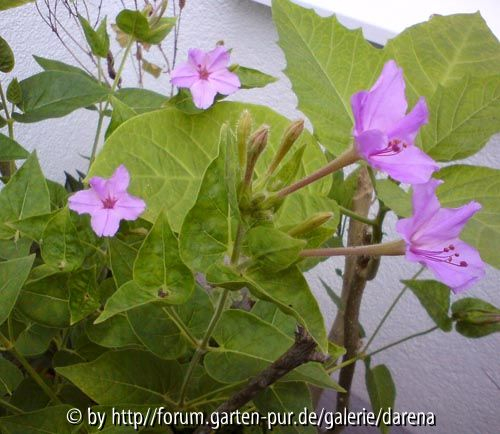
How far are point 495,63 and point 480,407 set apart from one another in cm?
64

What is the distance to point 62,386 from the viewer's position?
0.38m

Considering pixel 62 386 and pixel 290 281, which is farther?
pixel 62 386

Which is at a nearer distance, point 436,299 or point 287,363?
point 287,363

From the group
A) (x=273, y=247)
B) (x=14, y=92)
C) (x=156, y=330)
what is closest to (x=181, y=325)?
(x=156, y=330)

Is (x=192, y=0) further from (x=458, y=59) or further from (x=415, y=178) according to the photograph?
(x=415, y=178)

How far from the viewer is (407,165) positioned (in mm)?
223

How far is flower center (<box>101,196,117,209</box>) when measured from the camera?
285 mm

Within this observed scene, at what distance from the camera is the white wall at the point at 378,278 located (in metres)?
0.80

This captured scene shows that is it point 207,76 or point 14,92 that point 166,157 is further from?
point 14,92

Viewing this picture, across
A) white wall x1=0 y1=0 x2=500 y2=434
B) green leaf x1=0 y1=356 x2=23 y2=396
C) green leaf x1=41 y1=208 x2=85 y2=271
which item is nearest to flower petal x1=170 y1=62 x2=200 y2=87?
green leaf x1=41 y1=208 x2=85 y2=271

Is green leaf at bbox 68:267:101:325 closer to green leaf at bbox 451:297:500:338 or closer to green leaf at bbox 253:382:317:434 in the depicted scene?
green leaf at bbox 253:382:317:434

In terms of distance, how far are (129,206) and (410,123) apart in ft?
0.46

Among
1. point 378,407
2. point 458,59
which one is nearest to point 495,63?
point 458,59

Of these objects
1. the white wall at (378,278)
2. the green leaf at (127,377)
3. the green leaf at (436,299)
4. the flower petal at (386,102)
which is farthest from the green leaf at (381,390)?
the white wall at (378,278)
